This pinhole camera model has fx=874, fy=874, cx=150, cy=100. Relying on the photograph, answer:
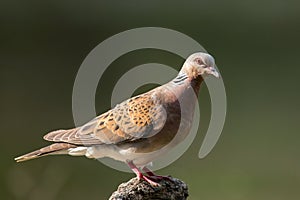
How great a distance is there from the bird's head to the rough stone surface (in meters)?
0.37

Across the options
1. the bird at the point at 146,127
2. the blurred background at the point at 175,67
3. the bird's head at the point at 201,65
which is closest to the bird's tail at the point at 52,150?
the bird at the point at 146,127

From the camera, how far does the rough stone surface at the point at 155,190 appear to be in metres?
2.83

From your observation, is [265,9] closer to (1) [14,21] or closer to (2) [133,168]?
(1) [14,21]

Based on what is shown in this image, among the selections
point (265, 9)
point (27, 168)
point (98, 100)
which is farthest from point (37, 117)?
point (265, 9)

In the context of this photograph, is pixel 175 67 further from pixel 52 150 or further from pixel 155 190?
pixel 155 190

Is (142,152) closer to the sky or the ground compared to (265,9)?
closer to the ground

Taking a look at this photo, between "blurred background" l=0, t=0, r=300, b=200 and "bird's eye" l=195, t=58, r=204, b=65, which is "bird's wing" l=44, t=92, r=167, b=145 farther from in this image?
"blurred background" l=0, t=0, r=300, b=200

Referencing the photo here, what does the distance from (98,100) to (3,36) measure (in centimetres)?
300

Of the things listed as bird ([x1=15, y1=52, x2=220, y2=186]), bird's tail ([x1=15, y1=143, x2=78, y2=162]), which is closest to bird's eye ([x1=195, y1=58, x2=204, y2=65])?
bird ([x1=15, y1=52, x2=220, y2=186])

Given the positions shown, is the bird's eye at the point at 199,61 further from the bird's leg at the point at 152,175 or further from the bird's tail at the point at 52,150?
the bird's tail at the point at 52,150

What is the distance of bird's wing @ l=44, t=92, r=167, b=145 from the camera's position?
9.81 feet

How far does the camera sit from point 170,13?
37.4ft

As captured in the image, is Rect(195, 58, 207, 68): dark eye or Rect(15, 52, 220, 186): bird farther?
Rect(15, 52, 220, 186): bird

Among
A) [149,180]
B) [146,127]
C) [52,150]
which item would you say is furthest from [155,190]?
[52,150]
